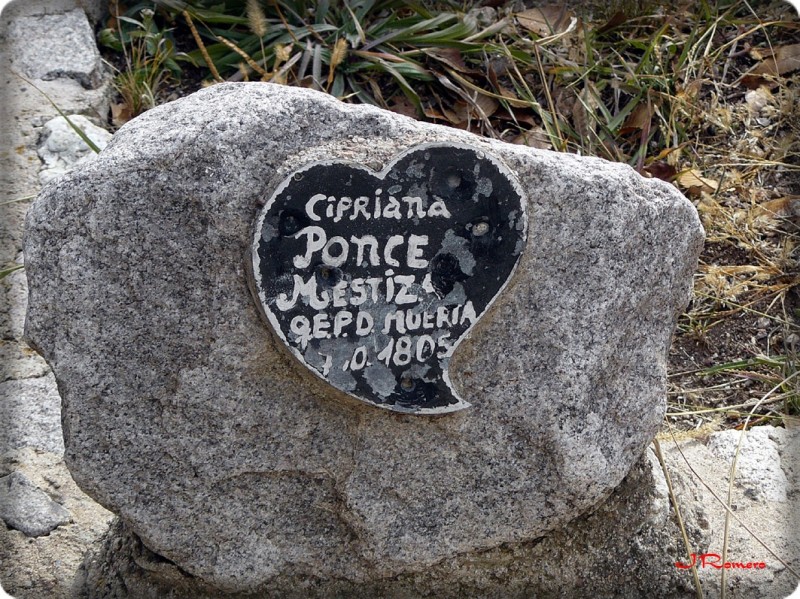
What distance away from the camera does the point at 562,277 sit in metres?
1.83

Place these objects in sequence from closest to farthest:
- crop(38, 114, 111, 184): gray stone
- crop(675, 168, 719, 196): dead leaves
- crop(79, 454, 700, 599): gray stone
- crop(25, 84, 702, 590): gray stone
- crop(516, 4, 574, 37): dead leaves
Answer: crop(25, 84, 702, 590): gray stone, crop(79, 454, 700, 599): gray stone, crop(38, 114, 111, 184): gray stone, crop(675, 168, 719, 196): dead leaves, crop(516, 4, 574, 37): dead leaves

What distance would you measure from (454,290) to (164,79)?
189cm

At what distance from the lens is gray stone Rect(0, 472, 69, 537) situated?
85.7 inches

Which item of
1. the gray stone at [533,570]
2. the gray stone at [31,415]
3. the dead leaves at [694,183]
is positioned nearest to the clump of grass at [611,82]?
the dead leaves at [694,183]

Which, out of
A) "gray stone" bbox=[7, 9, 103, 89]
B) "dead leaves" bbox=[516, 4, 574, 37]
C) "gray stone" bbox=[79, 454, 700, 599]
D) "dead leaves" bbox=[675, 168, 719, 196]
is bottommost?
"gray stone" bbox=[79, 454, 700, 599]

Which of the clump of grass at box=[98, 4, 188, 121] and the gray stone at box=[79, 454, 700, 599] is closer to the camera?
the gray stone at box=[79, 454, 700, 599]

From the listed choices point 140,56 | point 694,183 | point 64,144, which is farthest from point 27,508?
point 694,183

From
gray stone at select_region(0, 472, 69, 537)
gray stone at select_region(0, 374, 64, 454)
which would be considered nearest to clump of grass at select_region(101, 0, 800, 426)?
gray stone at select_region(0, 374, 64, 454)

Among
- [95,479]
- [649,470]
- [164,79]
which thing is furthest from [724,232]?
[95,479]

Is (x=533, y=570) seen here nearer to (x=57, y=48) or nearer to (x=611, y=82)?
(x=611, y=82)

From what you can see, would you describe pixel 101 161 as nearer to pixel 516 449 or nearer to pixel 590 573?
pixel 516 449

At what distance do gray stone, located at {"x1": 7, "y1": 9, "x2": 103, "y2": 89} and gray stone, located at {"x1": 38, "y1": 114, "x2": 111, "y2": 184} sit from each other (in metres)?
0.20

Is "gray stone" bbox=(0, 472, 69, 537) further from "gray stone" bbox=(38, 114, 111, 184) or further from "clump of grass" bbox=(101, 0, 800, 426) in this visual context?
"clump of grass" bbox=(101, 0, 800, 426)

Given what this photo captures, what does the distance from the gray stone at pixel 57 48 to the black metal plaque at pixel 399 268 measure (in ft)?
5.99
